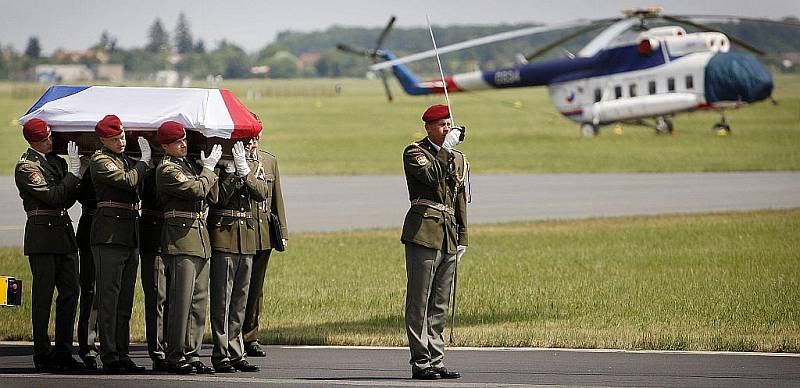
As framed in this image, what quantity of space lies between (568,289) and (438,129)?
502cm

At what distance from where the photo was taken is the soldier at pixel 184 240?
7.93m

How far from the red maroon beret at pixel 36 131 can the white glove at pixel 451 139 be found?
243 cm

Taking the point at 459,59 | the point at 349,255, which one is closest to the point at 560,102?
the point at 349,255

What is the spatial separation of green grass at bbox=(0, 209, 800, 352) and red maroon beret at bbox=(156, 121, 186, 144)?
7.84 feet

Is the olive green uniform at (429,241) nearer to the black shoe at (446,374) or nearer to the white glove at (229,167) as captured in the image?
the black shoe at (446,374)

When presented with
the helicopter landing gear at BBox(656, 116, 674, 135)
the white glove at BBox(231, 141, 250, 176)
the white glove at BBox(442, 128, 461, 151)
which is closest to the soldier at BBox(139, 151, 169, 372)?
the white glove at BBox(231, 141, 250, 176)

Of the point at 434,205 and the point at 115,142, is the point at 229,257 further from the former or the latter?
the point at 434,205

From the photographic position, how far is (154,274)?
→ 8.54 m

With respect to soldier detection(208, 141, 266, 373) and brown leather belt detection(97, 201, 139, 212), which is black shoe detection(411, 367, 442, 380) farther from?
brown leather belt detection(97, 201, 139, 212)

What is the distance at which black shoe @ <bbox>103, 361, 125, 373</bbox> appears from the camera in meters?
8.22

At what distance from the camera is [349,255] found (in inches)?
617

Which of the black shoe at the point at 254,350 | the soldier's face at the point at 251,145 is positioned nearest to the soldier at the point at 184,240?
the soldier's face at the point at 251,145

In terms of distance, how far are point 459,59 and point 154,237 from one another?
12151 centimetres

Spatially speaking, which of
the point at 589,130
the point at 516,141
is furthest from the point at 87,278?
the point at 516,141
